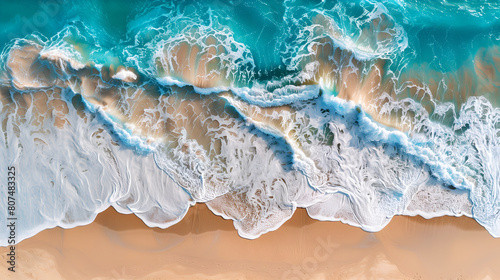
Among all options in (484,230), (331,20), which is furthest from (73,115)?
(484,230)

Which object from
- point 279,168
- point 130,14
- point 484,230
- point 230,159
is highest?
point 130,14

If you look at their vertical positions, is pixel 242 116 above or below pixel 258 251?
above

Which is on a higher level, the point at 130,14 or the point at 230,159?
the point at 130,14

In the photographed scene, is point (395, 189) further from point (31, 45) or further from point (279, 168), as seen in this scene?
point (31, 45)
